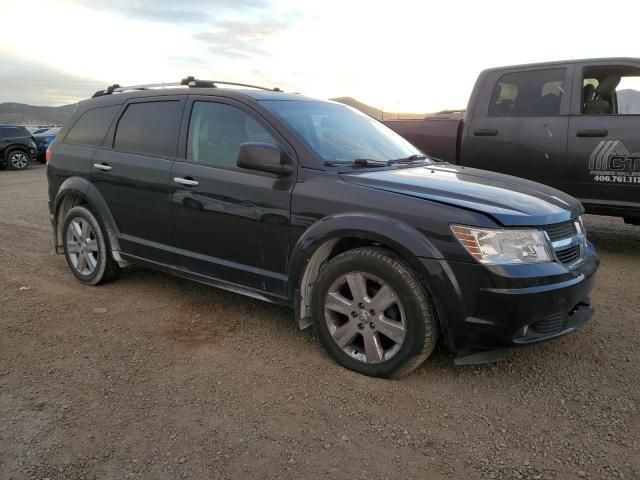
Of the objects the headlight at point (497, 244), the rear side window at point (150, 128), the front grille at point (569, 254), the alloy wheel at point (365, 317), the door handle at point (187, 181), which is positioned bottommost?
the alloy wheel at point (365, 317)

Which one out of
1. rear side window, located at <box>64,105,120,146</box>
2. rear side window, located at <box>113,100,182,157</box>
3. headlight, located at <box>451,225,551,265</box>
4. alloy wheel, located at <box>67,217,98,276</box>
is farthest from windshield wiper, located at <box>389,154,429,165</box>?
alloy wheel, located at <box>67,217,98,276</box>

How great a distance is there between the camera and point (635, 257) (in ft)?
19.7

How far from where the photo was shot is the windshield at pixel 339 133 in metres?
3.75

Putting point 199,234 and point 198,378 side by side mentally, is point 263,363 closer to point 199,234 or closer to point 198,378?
point 198,378

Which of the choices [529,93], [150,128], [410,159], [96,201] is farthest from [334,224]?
[529,93]

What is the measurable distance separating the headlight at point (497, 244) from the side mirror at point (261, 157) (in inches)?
47.4

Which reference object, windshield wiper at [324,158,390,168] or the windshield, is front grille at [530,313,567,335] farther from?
the windshield

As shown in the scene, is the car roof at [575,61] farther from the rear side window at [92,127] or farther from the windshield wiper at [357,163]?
the rear side window at [92,127]

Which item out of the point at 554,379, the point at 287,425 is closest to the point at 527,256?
the point at 554,379

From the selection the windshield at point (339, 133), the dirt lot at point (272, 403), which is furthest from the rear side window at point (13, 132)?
the windshield at point (339, 133)

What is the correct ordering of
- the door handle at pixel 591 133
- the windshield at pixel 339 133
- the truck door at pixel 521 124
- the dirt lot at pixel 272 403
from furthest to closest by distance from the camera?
the truck door at pixel 521 124 → the door handle at pixel 591 133 → the windshield at pixel 339 133 → the dirt lot at pixel 272 403

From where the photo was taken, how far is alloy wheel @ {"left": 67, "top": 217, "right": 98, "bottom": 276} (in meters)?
4.94

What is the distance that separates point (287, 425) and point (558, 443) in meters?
1.33

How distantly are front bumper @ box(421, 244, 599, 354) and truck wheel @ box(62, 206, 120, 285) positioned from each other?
3112 millimetres
